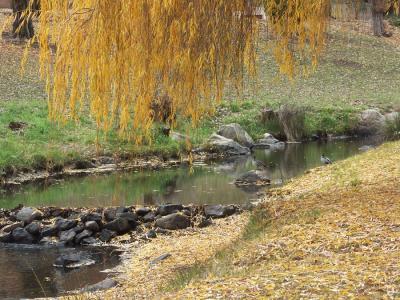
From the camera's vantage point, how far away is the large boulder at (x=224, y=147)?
68.3ft

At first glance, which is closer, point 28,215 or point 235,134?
point 28,215

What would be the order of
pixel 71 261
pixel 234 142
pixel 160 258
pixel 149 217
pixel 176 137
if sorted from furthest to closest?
pixel 234 142
pixel 176 137
pixel 149 217
pixel 71 261
pixel 160 258

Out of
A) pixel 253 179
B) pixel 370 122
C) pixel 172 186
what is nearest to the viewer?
pixel 172 186

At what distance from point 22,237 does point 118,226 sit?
60.0 inches

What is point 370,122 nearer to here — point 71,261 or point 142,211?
point 142,211

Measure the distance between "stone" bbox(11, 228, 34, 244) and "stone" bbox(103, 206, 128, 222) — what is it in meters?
1.40

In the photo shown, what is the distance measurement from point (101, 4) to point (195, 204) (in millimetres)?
7424

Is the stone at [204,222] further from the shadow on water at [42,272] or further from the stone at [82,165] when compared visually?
the stone at [82,165]

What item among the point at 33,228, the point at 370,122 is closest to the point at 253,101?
the point at 370,122

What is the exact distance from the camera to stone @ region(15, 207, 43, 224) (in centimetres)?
1313

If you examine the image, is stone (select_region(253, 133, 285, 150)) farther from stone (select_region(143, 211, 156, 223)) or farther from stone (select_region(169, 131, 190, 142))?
stone (select_region(143, 211, 156, 223))

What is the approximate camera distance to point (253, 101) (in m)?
24.8

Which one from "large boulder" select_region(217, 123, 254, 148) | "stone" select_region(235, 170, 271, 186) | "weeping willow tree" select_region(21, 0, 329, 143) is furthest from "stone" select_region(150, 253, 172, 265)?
"large boulder" select_region(217, 123, 254, 148)

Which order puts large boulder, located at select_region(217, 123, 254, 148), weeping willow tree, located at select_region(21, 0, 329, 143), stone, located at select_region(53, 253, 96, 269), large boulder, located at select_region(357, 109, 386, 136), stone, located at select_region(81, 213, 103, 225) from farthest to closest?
large boulder, located at select_region(357, 109, 386, 136)
large boulder, located at select_region(217, 123, 254, 148)
stone, located at select_region(81, 213, 103, 225)
stone, located at select_region(53, 253, 96, 269)
weeping willow tree, located at select_region(21, 0, 329, 143)
